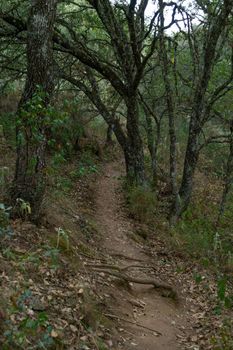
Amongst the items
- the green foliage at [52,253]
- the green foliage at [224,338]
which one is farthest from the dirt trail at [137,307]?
the green foliage at [52,253]

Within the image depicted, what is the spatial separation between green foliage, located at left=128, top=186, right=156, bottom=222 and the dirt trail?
31cm

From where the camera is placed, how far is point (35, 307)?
4332mm

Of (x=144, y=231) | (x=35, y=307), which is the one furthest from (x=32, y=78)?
(x=144, y=231)

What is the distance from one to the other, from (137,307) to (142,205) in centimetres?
501

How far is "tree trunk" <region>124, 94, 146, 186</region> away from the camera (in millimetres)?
11703

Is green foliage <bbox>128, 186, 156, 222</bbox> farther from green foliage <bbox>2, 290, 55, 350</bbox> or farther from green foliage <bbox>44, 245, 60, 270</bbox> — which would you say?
green foliage <bbox>2, 290, 55, 350</bbox>

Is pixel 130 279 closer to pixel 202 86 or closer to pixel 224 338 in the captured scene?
pixel 224 338

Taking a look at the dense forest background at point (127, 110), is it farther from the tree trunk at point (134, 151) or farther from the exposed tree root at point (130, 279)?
the exposed tree root at point (130, 279)

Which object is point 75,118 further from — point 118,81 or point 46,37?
point 46,37

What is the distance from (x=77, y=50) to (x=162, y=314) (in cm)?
675

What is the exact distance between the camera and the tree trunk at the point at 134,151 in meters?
11.7

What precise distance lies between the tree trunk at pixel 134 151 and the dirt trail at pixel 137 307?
1.70 meters

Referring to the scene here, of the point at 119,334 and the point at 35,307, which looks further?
the point at 119,334

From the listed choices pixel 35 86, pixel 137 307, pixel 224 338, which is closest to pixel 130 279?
pixel 137 307
